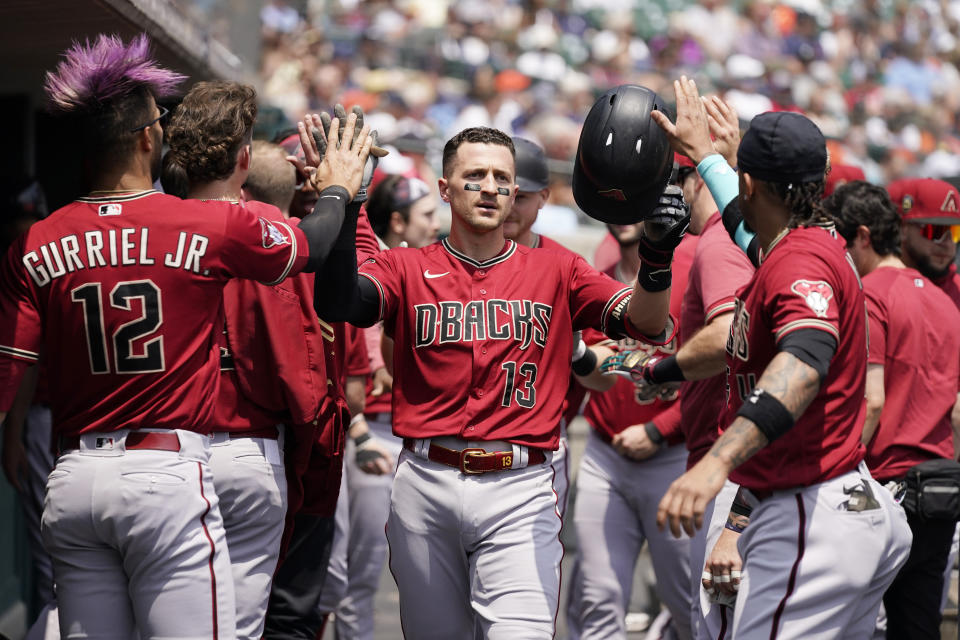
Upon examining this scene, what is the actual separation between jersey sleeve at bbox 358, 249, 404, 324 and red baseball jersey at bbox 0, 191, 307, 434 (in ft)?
1.99

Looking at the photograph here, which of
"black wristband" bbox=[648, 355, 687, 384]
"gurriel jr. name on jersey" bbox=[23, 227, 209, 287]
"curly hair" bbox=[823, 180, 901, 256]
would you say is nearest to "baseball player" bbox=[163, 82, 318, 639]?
"gurriel jr. name on jersey" bbox=[23, 227, 209, 287]

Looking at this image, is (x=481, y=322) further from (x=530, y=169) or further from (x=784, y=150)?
(x=530, y=169)

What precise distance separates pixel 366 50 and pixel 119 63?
1480cm

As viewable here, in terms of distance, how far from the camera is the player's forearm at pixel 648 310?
3.90 m

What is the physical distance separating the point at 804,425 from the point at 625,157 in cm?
108

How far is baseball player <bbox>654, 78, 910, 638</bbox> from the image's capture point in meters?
3.19

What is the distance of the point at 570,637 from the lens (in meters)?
5.41

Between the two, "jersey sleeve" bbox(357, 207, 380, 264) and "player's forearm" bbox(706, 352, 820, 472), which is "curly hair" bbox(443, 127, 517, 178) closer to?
"jersey sleeve" bbox(357, 207, 380, 264)

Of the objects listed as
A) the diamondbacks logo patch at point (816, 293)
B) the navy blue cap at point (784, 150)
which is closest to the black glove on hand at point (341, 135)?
the navy blue cap at point (784, 150)

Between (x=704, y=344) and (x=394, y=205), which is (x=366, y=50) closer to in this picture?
(x=394, y=205)

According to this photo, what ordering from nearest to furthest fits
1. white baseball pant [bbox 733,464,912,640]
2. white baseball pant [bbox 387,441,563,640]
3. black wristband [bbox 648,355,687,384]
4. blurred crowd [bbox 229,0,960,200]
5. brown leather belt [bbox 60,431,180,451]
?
white baseball pant [bbox 733,464,912,640] → brown leather belt [bbox 60,431,180,451] → white baseball pant [bbox 387,441,563,640] → black wristband [bbox 648,355,687,384] → blurred crowd [bbox 229,0,960,200]

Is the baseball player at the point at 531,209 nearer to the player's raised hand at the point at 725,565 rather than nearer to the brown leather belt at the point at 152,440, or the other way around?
the player's raised hand at the point at 725,565

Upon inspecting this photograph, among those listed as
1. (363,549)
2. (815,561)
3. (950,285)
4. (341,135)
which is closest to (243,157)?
(341,135)

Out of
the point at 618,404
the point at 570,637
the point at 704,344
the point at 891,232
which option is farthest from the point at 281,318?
the point at 891,232
